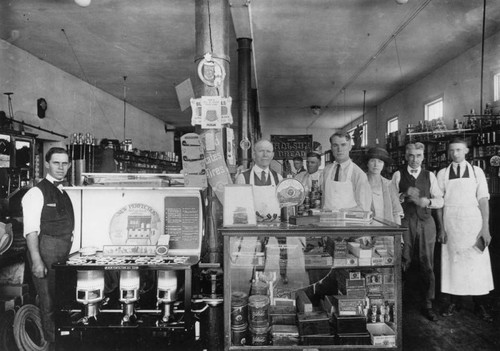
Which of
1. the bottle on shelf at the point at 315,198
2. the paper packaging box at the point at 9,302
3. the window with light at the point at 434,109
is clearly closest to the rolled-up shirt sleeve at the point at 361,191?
the bottle on shelf at the point at 315,198

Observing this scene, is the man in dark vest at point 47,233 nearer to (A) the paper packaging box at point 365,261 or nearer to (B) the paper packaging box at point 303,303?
(B) the paper packaging box at point 303,303

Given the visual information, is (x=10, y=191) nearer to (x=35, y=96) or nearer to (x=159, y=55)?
(x=35, y=96)

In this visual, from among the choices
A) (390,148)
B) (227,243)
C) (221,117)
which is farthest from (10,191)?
(390,148)

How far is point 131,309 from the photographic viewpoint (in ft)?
8.23

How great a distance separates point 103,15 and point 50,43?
198 cm

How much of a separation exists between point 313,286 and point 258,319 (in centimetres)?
49

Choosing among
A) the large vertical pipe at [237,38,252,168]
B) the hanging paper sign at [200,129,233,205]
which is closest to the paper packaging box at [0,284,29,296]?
the hanging paper sign at [200,129,233,205]

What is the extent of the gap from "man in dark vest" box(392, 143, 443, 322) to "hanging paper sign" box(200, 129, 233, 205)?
1962 mm

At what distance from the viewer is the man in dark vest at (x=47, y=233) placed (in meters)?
2.75

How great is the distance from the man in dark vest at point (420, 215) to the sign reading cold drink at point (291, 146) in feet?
15.4

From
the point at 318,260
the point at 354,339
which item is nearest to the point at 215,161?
the point at 318,260

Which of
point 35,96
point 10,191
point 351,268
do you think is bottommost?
point 351,268

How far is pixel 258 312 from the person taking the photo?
97.1 inches

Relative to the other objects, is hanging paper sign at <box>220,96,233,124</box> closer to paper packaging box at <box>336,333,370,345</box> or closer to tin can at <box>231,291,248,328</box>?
tin can at <box>231,291,248,328</box>
